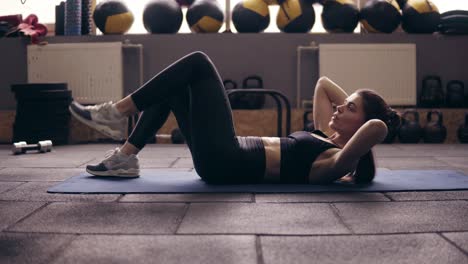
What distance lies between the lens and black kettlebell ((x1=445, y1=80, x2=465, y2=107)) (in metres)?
5.38

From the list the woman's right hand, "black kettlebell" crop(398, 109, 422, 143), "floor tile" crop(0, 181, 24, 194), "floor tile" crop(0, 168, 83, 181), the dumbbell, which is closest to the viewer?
"floor tile" crop(0, 181, 24, 194)

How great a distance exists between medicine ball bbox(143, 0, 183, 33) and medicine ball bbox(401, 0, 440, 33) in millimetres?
2153

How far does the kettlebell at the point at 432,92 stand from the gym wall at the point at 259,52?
12 cm

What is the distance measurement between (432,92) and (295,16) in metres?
1.52

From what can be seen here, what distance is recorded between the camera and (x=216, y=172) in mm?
2561

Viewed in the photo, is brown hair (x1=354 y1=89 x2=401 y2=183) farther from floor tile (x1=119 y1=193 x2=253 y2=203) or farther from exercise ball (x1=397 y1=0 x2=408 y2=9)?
exercise ball (x1=397 y1=0 x2=408 y2=9)

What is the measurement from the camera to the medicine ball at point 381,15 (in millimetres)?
5219

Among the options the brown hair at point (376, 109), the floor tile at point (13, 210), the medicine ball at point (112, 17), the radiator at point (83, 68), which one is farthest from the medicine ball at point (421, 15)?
the floor tile at point (13, 210)

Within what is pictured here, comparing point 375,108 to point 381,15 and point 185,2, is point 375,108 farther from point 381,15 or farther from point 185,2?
point 185,2

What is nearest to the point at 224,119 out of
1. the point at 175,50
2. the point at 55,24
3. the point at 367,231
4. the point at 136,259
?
the point at 367,231

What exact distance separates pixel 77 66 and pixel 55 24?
1.98 feet

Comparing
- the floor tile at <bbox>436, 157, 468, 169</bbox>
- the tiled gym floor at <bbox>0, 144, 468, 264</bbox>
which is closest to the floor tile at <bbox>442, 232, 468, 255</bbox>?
the tiled gym floor at <bbox>0, 144, 468, 264</bbox>

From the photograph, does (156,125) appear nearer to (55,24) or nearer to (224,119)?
(224,119)

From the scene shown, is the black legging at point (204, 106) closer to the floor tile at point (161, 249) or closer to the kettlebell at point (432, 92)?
the floor tile at point (161, 249)
